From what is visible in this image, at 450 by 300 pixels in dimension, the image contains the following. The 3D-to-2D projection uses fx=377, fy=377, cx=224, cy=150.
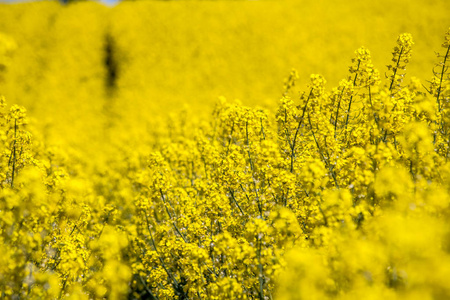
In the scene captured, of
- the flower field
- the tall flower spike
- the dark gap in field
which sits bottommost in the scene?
the flower field

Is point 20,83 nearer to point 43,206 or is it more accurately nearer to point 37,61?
point 37,61

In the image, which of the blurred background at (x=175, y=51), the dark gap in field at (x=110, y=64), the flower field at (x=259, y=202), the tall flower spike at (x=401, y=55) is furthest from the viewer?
the dark gap in field at (x=110, y=64)

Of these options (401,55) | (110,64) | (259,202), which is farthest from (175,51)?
(259,202)

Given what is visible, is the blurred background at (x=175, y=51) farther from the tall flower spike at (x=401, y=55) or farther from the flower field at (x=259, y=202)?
the tall flower spike at (x=401, y=55)

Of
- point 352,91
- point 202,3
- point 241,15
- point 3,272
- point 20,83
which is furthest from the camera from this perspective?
point 202,3

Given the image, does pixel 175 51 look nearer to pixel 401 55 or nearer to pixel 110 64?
pixel 110 64

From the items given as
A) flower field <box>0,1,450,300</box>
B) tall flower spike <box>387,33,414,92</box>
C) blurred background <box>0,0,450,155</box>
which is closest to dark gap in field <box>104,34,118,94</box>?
blurred background <box>0,0,450,155</box>

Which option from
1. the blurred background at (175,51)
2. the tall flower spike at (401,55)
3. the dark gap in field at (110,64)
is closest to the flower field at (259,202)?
the tall flower spike at (401,55)

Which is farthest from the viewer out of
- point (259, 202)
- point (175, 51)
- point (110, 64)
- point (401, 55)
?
point (110, 64)

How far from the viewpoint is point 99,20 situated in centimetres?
2548

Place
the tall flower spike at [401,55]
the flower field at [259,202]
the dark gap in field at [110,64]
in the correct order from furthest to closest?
the dark gap in field at [110,64] → the tall flower spike at [401,55] → the flower field at [259,202]

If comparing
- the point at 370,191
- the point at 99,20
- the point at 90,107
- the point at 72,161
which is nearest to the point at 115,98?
the point at 90,107

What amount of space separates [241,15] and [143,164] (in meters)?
15.9

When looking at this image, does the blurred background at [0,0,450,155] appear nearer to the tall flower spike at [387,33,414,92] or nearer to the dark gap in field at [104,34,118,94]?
the dark gap in field at [104,34,118,94]
